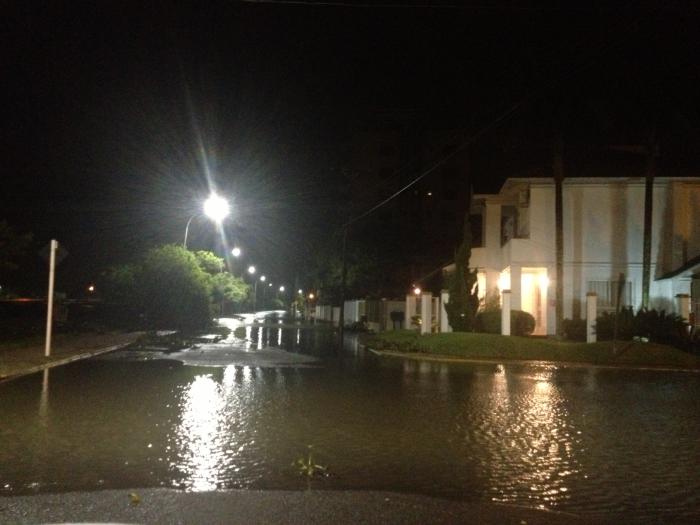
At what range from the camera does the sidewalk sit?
18984 millimetres

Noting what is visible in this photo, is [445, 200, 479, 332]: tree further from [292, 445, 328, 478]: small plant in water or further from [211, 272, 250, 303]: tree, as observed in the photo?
[292, 445, 328, 478]: small plant in water

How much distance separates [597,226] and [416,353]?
37.7ft

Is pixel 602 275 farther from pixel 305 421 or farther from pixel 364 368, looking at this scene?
pixel 305 421

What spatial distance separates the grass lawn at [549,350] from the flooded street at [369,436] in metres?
4.81

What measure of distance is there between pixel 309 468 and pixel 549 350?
58.6 feet

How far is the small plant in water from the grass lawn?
16.9 m

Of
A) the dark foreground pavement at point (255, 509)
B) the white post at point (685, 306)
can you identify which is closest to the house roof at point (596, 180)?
the white post at point (685, 306)

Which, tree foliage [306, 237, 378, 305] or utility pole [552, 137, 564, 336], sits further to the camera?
tree foliage [306, 237, 378, 305]

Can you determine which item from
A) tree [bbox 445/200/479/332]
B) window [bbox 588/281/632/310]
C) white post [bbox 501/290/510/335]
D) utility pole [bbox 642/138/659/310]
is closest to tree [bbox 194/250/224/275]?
tree [bbox 445/200/479/332]

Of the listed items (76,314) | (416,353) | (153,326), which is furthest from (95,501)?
(76,314)

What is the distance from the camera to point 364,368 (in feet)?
68.8

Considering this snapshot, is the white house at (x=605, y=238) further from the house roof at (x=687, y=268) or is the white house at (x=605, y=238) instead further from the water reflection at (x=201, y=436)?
the water reflection at (x=201, y=436)

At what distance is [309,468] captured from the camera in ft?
25.9

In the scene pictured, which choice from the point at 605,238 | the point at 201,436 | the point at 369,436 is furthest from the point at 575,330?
the point at 201,436
